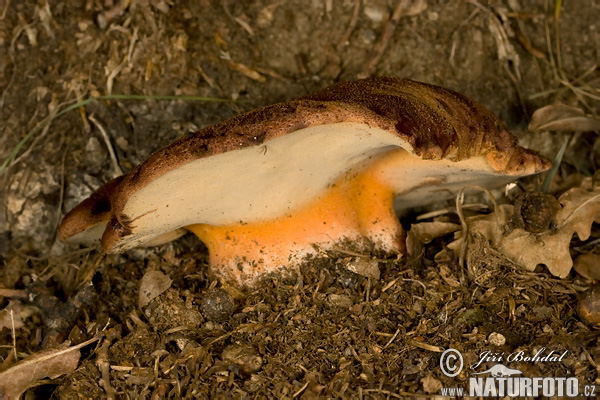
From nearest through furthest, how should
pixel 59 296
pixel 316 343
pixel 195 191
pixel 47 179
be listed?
pixel 195 191 < pixel 316 343 < pixel 59 296 < pixel 47 179

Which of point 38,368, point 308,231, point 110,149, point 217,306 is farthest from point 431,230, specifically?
point 38,368

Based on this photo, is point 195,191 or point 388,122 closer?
point 388,122

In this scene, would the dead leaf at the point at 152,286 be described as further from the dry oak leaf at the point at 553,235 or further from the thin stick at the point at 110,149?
the dry oak leaf at the point at 553,235

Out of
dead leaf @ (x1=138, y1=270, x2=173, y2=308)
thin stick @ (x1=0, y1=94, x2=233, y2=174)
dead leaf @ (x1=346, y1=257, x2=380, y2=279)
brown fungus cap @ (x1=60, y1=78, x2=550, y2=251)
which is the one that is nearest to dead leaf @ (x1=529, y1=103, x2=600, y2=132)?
brown fungus cap @ (x1=60, y1=78, x2=550, y2=251)

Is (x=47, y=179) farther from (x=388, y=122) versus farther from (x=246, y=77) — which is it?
(x=388, y=122)

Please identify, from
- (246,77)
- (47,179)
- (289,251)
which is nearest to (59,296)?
(47,179)

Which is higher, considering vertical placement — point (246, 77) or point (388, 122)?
point (388, 122)
